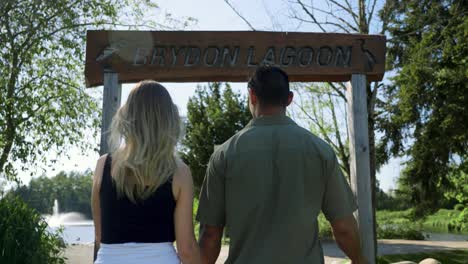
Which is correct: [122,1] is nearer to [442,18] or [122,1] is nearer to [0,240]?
[0,240]

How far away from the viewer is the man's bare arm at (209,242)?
2395mm

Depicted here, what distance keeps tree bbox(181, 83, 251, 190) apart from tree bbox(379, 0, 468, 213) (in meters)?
11.6

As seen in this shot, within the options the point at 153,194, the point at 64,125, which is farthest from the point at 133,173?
the point at 64,125

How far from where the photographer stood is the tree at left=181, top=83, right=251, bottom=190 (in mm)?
23984

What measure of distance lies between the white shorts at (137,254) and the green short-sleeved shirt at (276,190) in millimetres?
322

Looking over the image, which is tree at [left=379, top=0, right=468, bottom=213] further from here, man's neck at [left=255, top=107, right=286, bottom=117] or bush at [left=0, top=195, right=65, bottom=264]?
man's neck at [left=255, top=107, right=286, bottom=117]

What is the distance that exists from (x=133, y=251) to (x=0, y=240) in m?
4.13

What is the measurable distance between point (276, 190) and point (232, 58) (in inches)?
107

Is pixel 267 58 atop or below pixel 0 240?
atop

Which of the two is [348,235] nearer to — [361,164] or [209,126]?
[361,164]

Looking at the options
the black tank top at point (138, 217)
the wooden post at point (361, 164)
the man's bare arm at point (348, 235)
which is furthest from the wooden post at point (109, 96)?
the man's bare arm at point (348, 235)

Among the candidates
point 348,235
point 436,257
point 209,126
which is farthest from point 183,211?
point 209,126

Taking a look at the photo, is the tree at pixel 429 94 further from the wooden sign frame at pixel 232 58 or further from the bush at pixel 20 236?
the bush at pixel 20 236

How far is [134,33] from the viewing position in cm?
468
